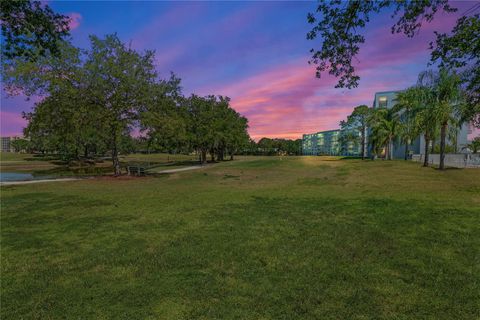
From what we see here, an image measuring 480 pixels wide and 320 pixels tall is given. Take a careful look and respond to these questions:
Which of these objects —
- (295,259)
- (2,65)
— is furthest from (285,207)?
(2,65)

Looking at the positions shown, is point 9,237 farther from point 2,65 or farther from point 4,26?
A: point 2,65

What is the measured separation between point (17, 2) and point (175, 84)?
19.7 meters

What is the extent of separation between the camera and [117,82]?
72.1 feet

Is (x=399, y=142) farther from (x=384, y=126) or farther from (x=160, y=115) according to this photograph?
(x=160, y=115)

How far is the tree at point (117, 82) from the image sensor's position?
2116cm

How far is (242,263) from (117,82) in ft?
69.9

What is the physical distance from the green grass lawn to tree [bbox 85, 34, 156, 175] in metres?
13.2

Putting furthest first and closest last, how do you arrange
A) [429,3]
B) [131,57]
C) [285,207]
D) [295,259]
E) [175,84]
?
[175,84]
[131,57]
[285,207]
[429,3]
[295,259]

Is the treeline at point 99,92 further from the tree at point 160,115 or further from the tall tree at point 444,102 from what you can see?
the tall tree at point 444,102

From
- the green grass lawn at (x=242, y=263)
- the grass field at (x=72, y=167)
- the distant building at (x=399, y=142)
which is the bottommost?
the grass field at (x=72, y=167)

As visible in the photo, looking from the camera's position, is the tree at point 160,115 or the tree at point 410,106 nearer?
the tree at point 160,115

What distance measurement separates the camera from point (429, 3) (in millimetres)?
5887

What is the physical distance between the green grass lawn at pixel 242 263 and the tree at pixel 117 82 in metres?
13.2

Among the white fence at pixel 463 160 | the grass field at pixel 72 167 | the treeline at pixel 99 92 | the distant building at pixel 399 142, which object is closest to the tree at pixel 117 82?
the treeline at pixel 99 92
